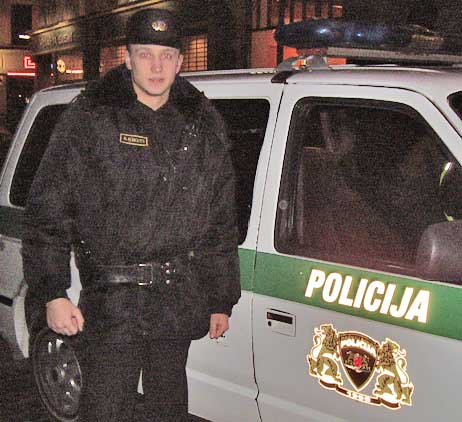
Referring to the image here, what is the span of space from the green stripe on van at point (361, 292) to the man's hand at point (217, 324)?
0.25m

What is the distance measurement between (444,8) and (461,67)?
6.55 meters

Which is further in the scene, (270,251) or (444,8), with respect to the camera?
(444,8)

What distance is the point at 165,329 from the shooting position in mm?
2789

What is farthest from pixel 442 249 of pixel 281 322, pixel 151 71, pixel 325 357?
pixel 151 71

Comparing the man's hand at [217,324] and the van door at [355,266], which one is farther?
the man's hand at [217,324]

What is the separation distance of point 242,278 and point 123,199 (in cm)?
76

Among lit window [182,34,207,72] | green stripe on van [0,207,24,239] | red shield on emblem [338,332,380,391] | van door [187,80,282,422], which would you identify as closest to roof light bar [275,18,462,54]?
van door [187,80,282,422]

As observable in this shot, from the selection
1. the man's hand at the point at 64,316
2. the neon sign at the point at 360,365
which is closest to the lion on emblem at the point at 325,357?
the neon sign at the point at 360,365

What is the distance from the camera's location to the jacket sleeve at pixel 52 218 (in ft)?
8.77

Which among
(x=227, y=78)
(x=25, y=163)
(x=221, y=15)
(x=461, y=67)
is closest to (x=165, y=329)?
(x=227, y=78)

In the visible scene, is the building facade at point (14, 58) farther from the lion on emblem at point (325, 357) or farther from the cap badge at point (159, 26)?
the lion on emblem at point (325, 357)

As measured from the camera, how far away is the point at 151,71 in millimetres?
2754

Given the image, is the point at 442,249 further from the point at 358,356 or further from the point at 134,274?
the point at 134,274

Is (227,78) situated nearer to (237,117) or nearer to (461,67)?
(237,117)
